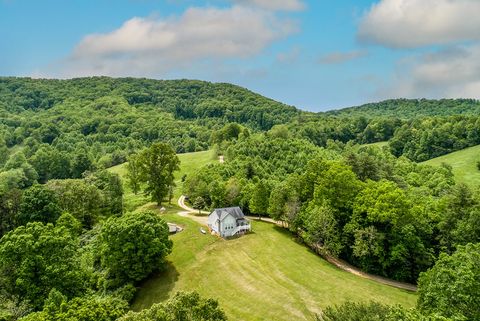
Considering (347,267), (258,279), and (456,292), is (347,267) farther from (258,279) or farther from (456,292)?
(456,292)

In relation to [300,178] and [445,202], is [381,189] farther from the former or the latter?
[300,178]

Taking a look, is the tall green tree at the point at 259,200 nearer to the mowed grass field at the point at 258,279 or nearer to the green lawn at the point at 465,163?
the mowed grass field at the point at 258,279

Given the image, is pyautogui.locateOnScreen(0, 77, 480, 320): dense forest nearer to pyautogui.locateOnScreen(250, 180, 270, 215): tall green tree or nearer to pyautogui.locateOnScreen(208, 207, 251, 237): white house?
pyautogui.locateOnScreen(250, 180, 270, 215): tall green tree

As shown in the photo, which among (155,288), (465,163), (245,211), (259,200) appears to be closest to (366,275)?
(259,200)

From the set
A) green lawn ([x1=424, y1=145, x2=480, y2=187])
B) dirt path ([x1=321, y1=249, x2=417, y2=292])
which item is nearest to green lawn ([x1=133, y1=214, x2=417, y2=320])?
dirt path ([x1=321, y1=249, x2=417, y2=292])

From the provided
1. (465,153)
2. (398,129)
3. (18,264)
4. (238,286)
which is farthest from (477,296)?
(398,129)
